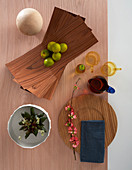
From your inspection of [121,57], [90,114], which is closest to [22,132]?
[90,114]

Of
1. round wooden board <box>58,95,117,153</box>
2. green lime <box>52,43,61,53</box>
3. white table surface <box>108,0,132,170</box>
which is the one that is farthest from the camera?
white table surface <box>108,0,132,170</box>

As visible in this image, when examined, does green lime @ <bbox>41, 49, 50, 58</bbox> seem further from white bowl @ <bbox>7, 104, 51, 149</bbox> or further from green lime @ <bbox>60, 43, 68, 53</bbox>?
white bowl @ <bbox>7, 104, 51, 149</bbox>

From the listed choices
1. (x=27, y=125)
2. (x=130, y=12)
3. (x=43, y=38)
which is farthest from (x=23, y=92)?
(x=130, y=12)

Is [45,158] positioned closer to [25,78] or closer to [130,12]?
[25,78]

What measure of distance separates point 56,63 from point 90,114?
13.0 inches

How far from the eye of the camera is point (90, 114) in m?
0.85

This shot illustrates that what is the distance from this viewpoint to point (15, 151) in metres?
0.83

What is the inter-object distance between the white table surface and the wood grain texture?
27 centimetres

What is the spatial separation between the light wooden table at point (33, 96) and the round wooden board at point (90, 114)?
33 mm

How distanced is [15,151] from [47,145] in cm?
17

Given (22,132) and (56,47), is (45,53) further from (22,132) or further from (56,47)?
(22,132)

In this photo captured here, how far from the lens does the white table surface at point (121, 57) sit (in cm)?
97

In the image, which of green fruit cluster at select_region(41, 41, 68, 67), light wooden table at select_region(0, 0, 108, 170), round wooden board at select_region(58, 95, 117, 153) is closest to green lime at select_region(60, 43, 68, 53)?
green fruit cluster at select_region(41, 41, 68, 67)

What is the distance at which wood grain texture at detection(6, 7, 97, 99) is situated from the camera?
29.8 inches
